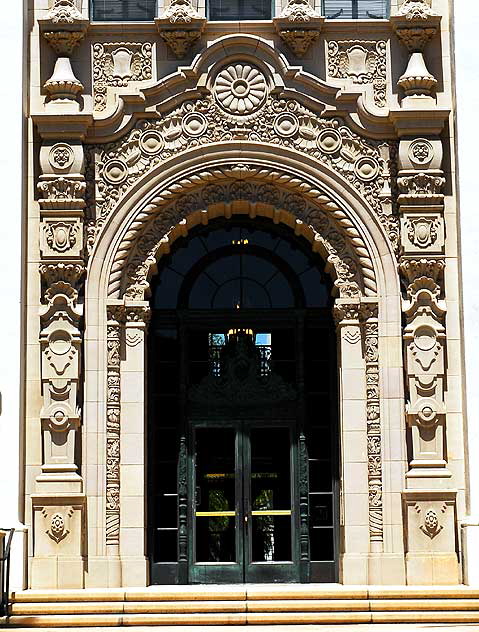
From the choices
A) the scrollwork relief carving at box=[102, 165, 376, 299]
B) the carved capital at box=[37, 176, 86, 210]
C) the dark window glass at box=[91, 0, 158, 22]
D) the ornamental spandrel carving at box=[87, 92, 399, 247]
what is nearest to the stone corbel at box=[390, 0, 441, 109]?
the ornamental spandrel carving at box=[87, 92, 399, 247]

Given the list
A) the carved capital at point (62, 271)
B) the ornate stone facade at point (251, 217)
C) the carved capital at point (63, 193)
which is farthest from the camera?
the carved capital at point (63, 193)

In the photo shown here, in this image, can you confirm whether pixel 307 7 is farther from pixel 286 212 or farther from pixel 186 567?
pixel 186 567

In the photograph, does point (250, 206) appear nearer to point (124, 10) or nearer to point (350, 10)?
point (350, 10)

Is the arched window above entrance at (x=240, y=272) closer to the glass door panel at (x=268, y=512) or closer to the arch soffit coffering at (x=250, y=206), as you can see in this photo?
the arch soffit coffering at (x=250, y=206)

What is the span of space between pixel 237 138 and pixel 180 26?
2108 mm

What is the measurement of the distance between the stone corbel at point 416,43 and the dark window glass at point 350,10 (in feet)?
2.00

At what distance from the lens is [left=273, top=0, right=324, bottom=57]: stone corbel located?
22.2m

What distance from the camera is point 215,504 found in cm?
2244

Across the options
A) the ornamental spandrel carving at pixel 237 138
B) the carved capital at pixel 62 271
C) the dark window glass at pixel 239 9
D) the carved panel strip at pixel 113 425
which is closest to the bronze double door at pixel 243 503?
the carved panel strip at pixel 113 425

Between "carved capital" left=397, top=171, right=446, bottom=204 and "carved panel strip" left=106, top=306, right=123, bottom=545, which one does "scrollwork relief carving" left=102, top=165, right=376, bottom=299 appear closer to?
"carved panel strip" left=106, top=306, right=123, bottom=545

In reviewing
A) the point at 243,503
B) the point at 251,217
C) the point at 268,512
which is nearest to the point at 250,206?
the point at 251,217

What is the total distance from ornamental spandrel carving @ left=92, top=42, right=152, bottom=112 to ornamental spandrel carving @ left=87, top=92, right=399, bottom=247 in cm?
79

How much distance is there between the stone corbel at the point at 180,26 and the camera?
22.2 meters

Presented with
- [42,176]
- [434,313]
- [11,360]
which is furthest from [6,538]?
[434,313]
